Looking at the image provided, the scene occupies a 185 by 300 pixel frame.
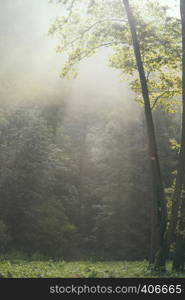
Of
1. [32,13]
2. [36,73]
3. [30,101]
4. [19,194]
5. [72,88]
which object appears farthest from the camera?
[32,13]

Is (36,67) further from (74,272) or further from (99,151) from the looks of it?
(74,272)

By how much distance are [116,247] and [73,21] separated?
1061 inches

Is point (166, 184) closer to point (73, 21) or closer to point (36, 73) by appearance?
point (73, 21)

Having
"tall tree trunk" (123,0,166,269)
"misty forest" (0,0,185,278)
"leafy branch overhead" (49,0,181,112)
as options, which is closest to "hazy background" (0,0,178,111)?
"misty forest" (0,0,185,278)

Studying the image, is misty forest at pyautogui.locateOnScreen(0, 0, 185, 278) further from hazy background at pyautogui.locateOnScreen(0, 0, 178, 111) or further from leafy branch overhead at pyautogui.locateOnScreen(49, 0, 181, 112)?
hazy background at pyautogui.locateOnScreen(0, 0, 178, 111)

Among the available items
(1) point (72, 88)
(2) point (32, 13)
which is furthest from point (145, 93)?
(2) point (32, 13)

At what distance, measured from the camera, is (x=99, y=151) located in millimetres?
44312

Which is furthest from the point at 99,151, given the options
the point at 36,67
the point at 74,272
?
the point at 36,67

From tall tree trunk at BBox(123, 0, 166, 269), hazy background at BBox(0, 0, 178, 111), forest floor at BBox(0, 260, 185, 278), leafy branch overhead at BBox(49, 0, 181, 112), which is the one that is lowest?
forest floor at BBox(0, 260, 185, 278)

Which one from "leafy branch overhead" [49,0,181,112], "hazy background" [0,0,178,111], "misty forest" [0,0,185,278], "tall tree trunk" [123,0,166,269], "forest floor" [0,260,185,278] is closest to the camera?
"forest floor" [0,260,185,278]

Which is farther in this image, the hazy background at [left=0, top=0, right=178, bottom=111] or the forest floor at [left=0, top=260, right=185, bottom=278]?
the hazy background at [left=0, top=0, right=178, bottom=111]

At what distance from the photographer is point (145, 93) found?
44.8 feet

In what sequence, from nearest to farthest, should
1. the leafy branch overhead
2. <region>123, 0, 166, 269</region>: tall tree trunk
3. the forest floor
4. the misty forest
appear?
the forest floor, <region>123, 0, 166, 269</region>: tall tree trunk, the misty forest, the leafy branch overhead

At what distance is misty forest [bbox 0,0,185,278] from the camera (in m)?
14.1
